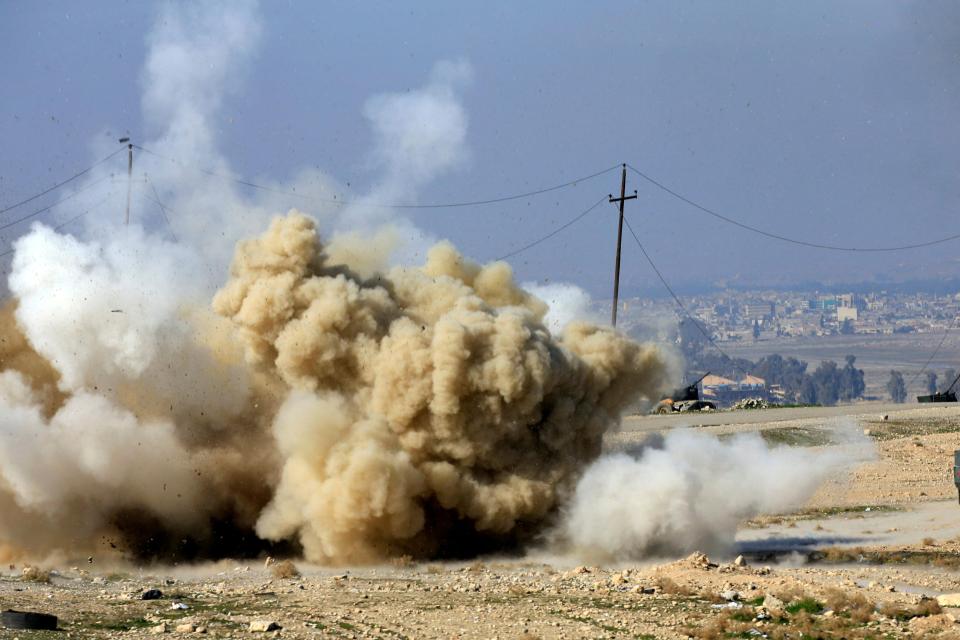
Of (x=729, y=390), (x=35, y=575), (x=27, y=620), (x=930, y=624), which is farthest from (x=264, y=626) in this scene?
(x=729, y=390)

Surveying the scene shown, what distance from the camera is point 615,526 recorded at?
26.5 metres

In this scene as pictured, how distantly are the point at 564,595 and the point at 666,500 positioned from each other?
4.56 metres

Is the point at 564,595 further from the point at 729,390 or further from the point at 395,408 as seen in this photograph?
the point at 729,390

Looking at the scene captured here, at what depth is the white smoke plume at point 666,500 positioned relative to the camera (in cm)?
2647

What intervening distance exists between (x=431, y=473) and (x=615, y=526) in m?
3.59

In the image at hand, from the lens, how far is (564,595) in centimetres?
2247

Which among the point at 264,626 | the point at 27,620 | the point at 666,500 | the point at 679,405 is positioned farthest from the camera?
the point at 679,405

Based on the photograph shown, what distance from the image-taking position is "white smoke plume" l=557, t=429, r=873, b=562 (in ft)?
86.8

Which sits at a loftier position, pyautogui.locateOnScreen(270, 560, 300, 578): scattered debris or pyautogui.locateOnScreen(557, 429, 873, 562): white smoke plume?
pyautogui.locateOnScreen(557, 429, 873, 562): white smoke plume

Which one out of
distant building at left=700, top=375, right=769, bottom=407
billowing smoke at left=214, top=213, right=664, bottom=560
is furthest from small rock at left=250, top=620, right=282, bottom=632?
distant building at left=700, top=375, right=769, bottom=407

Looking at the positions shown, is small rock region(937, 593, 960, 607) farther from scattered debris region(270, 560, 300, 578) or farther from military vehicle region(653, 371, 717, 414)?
military vehicle region(653, 371, 717, 414)

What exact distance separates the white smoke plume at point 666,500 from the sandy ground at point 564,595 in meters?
0.54

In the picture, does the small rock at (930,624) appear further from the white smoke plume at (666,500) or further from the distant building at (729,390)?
the distant building at (729,390)

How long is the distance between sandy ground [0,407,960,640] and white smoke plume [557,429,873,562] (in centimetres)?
54
